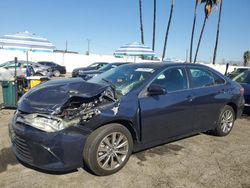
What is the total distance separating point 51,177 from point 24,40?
811 cm

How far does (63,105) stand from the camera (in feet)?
10.8

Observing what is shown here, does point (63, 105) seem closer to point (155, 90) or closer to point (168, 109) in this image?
point (155, 90)

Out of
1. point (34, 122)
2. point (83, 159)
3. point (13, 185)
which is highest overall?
point (34, 122)

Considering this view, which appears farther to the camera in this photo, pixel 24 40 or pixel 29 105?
pixel 24 40

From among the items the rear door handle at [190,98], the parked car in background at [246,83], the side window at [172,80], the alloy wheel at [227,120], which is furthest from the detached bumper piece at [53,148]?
the parked car in background at [246,83]

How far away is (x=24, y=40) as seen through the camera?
10195 mm

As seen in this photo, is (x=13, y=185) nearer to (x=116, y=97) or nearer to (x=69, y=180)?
(x=69, y=180)

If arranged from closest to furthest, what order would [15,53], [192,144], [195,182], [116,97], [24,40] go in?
1. [195,182]
2. [116,97]
3. [192,144]
4. [24,40]
5. [15,53]

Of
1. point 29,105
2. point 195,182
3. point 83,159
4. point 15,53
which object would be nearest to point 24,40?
point 29,105

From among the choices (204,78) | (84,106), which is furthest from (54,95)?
(204,78)

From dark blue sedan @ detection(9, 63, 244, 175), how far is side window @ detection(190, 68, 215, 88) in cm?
2

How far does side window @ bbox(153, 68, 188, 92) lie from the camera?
4250mm

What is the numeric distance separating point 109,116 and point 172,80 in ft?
5.09

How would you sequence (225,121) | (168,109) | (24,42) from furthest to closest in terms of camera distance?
(24,42), (225,121), (168,109)
